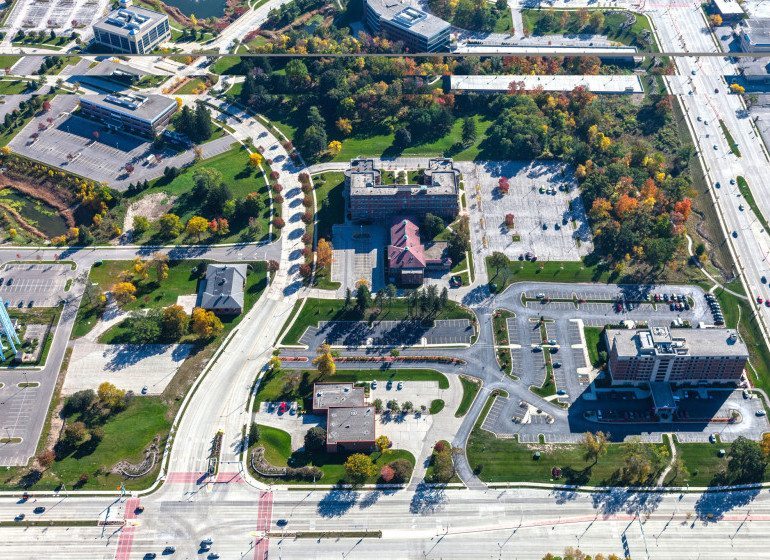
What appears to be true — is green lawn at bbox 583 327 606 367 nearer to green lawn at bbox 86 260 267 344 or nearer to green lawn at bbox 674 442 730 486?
green lawn at bbox 674 442 730 486

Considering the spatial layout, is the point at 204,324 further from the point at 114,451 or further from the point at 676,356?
the point at 676,356

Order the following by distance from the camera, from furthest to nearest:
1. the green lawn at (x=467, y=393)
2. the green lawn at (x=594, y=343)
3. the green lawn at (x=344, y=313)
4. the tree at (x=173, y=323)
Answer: the green lawn at (x=344, y=313) → the tree at (x=173, y=323) → the green lawn at (x=594, y=343) → the green lawn at (x=467, y=393)

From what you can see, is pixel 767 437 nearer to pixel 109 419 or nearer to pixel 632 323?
pixel 632 323

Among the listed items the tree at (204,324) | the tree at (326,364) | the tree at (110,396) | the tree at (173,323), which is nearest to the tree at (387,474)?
the tree at (326,364)

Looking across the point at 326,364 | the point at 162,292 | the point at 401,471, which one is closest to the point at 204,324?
the point at 162,292

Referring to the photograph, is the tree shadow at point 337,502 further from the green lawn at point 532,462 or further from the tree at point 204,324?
the tree at point 204,324
